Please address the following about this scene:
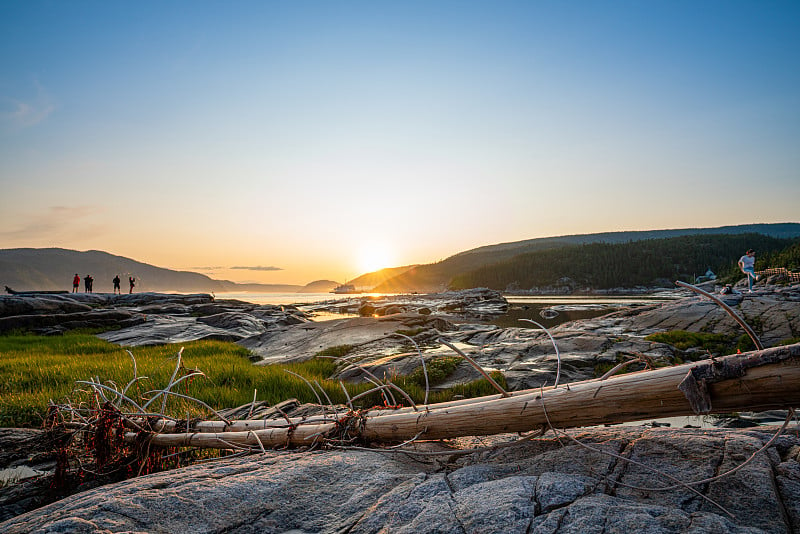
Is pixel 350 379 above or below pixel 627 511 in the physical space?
below

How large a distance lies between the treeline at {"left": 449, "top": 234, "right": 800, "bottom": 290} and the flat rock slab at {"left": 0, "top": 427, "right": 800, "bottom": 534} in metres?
144

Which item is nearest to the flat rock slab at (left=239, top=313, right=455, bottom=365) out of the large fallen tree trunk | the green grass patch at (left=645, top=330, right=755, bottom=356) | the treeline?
the large fallen tree trunk

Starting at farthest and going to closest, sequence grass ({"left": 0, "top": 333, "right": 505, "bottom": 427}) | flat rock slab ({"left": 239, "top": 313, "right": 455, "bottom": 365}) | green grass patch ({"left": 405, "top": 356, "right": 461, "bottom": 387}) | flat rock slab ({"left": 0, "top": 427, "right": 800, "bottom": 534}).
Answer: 1. flat rock slab ({"left": 239, "top": 313, "right": 455, "bottom": 365})
2. green grass patch ({"left": 405, "top": 356, "right": 461, "bottom": 387})
3. grass ({"left": 0, "top": 333, "right": 505, "bottom": 427})
4. flat rock slab ({"left": 0, "top": 427, "right": 800, "bottom": 534})

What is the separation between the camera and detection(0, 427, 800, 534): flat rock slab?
222 cm

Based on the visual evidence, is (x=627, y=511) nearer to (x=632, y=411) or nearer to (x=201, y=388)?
(x=632, y=411)

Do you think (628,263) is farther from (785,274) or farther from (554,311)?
(554,311)

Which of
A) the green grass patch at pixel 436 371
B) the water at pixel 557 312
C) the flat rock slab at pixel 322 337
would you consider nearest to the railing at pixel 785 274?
the water at pixel 557 312

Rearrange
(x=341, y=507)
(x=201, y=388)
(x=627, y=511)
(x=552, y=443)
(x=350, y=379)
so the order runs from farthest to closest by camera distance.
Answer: (x=350, y=379) → (x=201, y=388) → (x=552, y=443) → (x=341, y=507) → (x=627, y=511)

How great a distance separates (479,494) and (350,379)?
26.2ft

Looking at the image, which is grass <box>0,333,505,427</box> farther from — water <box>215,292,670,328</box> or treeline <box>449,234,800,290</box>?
treeline <box>449,234,800,290</box>

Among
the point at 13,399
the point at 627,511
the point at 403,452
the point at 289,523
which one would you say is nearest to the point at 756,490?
the point at 627,511

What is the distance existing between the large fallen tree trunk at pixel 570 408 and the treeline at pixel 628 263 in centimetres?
14447

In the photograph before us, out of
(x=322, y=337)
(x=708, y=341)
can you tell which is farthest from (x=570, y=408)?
(x=322, y=337)

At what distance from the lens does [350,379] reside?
10.2 metres
